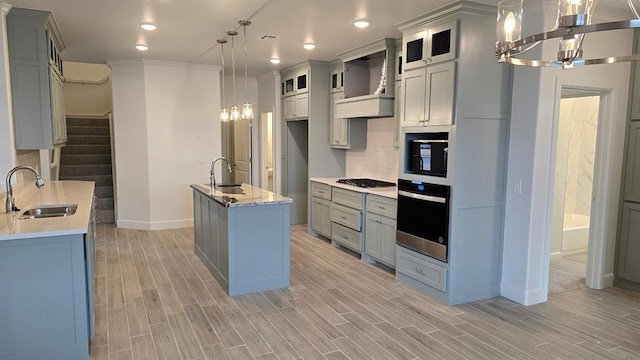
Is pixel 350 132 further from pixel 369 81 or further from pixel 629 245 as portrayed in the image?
pixel 629 245

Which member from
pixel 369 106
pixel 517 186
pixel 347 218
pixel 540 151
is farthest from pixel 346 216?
pixel 540 151

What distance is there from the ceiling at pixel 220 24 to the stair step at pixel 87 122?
317 cm

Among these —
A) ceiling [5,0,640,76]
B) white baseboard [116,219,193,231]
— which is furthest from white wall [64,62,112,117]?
white baseboard [116,219,193,231]

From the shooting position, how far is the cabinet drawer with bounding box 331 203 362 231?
518cm

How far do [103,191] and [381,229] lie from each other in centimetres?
550

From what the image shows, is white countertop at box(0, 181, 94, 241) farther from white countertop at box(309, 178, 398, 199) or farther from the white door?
the white door

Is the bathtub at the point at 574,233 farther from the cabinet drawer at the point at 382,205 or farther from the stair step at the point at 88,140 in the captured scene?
the stair step at the point at 88,140

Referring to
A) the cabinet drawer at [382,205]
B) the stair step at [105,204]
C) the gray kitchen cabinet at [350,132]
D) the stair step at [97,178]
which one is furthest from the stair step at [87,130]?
the cabinet drawer at [382,205]

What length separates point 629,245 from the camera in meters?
4.17

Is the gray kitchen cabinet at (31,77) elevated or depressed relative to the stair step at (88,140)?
elevated

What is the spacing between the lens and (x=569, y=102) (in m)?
5.03

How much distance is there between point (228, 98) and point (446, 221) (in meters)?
5.50

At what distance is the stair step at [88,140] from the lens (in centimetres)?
849

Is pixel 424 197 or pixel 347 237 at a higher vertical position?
pixel 424 197
